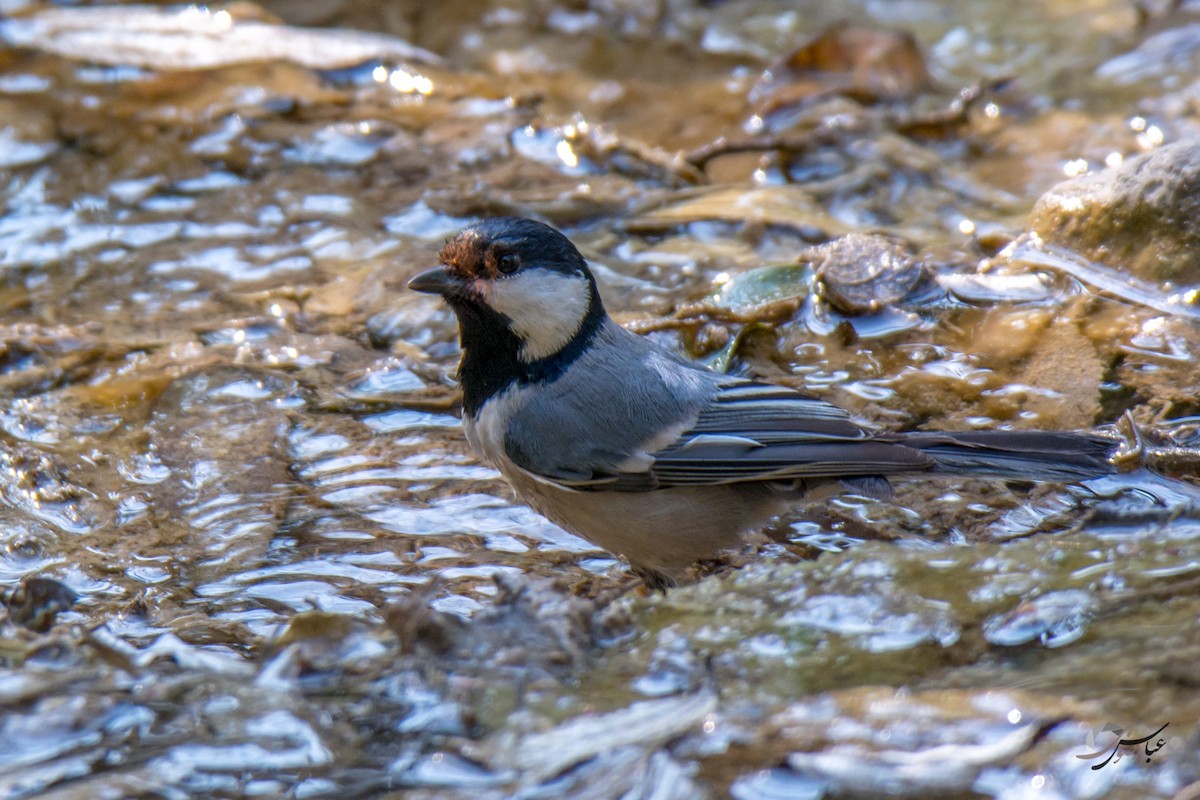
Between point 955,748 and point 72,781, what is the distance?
1697 mm

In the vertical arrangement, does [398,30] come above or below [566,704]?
above

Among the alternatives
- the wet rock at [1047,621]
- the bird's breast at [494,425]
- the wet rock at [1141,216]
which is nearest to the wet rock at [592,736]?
the wet rock at [1047,621]

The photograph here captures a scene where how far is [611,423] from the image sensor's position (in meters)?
3.86

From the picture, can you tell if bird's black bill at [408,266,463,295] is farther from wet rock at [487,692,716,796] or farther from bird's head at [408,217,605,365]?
wet rock at [487,692,716,796]

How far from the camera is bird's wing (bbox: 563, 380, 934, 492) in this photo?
367 centimetres

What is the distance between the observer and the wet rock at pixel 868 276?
4.53 meters

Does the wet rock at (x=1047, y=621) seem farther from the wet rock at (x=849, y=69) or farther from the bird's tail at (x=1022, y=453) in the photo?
the wet rock at (x=849, y=69)

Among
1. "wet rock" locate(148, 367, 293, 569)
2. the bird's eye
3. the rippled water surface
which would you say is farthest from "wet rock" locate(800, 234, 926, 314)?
"wet rock" locate(148, 367, 293, 569)

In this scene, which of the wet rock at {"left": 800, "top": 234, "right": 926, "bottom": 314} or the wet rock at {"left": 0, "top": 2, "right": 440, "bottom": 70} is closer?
the wet rock at {"left": 800, "top": 234, "right": 926, "bottom": 314}

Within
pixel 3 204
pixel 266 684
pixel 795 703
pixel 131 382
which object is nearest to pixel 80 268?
pixel 3 204

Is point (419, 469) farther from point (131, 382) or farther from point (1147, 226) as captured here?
point (1147, 226)

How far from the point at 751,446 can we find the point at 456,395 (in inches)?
50.0

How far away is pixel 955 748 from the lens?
2.27m

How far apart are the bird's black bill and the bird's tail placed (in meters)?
1.49
